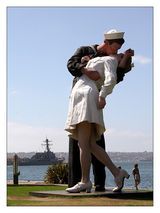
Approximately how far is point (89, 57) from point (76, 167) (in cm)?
147

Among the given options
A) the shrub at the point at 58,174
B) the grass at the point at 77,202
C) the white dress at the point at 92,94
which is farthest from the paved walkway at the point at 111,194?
the shrub at the point at 58,174

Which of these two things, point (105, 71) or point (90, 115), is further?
point (105, 71)

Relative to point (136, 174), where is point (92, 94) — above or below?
above

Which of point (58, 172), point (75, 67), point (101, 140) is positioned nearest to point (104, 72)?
point (75, 67)

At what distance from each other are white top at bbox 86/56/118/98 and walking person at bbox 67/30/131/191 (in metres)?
0.13

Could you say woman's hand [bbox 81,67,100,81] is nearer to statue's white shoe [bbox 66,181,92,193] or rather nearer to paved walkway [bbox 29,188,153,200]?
statue's white shoe [bbox 66,181,92,193]

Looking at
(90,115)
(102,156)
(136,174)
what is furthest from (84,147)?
(136,174)

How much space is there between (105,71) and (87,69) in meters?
0.26

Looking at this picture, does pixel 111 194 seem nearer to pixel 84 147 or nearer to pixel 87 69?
pixel 84 147

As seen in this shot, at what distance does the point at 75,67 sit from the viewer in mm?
7445

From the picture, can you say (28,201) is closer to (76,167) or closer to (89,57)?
(76,167)

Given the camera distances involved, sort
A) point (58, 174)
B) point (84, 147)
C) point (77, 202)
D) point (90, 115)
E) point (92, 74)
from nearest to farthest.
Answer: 1. point (77, 202)
2. point (90, 115)
3. point (84, 147)
4. point (92, 74)
5. point (58, 174)

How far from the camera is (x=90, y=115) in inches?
281

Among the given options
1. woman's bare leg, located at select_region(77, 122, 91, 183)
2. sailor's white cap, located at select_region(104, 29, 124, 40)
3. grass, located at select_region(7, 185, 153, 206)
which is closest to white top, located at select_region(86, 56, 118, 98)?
sailor's white cap, located at select_region(104, 29, 124, 40)
